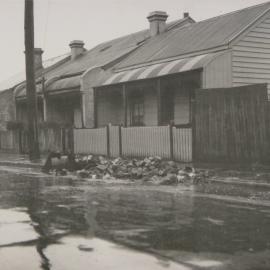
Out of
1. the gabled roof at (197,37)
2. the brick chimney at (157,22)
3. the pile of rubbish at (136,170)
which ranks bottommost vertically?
the pile of rubbish at (136,170)

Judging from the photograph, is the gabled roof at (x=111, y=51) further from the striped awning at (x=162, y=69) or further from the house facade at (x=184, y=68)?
the striped awning at (x=162, y=69)

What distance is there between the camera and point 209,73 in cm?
1922

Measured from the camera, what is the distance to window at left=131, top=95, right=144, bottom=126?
25.3m

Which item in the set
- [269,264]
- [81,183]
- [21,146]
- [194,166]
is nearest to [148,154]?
[194,166]

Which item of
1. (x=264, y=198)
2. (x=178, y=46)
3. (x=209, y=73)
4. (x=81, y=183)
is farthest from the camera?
(x=178, y=46)

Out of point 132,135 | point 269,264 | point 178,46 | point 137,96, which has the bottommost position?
point 269,264

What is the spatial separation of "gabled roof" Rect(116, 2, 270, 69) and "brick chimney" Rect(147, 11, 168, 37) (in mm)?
843

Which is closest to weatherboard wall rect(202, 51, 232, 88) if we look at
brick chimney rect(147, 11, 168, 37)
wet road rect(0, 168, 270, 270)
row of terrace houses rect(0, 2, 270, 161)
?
row of terrace houses rect(0, 2, 270, 161)

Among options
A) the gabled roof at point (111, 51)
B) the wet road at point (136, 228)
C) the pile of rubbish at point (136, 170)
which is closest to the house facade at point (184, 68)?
the gabled roof at point (111, 51)

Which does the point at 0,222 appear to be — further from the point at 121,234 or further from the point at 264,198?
the point at 264,198

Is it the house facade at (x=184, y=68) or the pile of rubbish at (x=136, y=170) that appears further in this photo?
the house facade at (x=184, y=68)

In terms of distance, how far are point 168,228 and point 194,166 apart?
8990 mm

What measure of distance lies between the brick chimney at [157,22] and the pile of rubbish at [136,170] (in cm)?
1206

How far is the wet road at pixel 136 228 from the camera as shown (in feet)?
19.4
